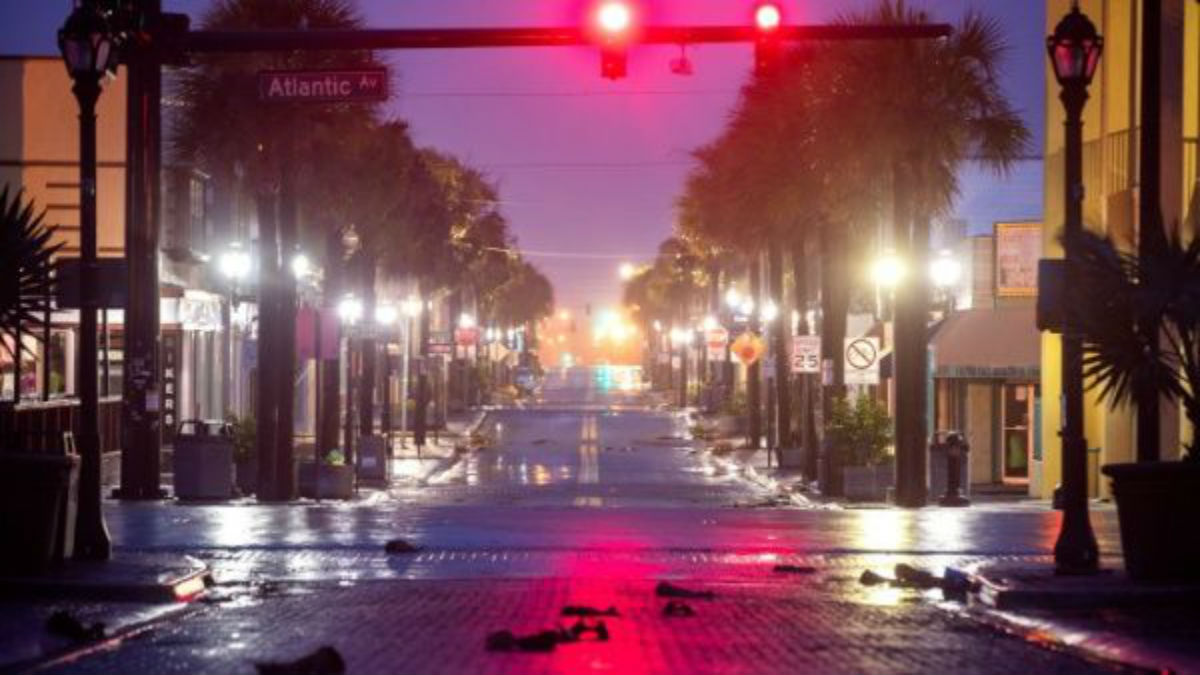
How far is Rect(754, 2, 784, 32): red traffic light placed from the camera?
2488 centimetres

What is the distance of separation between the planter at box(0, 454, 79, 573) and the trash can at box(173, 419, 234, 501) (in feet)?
58.5

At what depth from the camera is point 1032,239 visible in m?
49.2

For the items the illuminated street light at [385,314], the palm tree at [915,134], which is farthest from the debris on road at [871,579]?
the illuminated street light at [385,314]

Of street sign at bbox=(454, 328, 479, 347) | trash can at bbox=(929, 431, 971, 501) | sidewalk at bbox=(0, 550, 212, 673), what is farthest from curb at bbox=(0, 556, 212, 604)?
street sign at bbox=(454, 328, 479, 347)

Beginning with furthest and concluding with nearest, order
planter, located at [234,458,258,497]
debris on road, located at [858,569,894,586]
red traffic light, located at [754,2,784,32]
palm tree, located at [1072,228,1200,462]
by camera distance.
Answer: planter, located at [234,458,258,497], red traffic light, located at [754,2,784,32], debris on road, located at [858,569,894,586], palm tree, located at [1072,228,1200,462]

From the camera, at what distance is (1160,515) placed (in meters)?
18.5

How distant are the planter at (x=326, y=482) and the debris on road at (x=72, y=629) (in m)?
26.1

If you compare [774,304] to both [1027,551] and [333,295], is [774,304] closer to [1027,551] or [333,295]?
[333,295]

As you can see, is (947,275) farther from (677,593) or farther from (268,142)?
(677,593)

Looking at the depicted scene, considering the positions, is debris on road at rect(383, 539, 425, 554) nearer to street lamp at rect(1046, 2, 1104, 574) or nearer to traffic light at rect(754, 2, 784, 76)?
traffic light at rect(754, 2, 784, 76)

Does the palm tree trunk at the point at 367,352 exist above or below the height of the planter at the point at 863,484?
above

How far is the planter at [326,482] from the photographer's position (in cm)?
4216

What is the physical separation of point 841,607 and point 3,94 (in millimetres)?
37970

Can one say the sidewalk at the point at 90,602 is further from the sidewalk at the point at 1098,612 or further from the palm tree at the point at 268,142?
the palm tree at the point at 268,142
